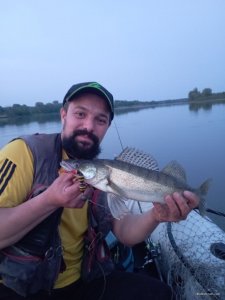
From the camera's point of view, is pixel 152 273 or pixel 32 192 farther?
pixel 152 273

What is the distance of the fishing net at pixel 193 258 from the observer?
323 centimetres

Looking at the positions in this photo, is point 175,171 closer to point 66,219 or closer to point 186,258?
point 66,219

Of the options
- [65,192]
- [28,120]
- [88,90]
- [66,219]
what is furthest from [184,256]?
[28,120]

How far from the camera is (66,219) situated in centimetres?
290

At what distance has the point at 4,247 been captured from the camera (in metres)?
2.55

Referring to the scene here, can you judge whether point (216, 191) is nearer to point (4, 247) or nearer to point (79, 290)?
point (79, 290)

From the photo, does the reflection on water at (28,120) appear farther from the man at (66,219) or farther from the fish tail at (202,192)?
the fish tail at (202,192)

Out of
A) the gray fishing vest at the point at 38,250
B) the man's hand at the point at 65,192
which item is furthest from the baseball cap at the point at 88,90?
the man's hand at the point at 65,192

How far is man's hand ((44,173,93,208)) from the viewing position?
7.51 ft

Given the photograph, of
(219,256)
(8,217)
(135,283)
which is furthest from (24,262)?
(219,256)

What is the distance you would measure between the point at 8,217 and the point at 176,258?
2.23m

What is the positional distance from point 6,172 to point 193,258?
7.86ft

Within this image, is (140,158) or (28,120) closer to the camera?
(140,158)

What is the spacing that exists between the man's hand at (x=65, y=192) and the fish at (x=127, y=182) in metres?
0.26
